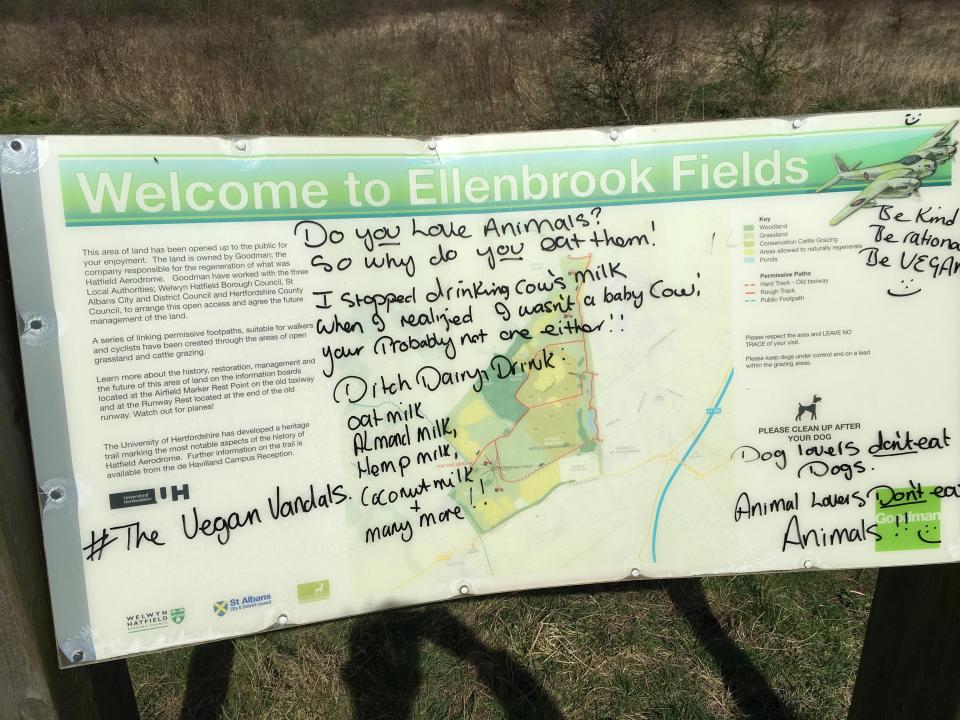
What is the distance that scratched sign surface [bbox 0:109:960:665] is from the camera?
1362 mm

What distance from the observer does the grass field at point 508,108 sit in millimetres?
2598

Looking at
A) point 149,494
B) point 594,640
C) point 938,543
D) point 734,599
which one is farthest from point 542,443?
point 734,599

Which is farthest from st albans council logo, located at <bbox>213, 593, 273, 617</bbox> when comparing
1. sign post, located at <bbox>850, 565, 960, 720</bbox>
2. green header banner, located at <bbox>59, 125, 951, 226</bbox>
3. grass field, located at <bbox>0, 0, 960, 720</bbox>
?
sign post, located at <bbox>850, 565, 960, 720</bbox>

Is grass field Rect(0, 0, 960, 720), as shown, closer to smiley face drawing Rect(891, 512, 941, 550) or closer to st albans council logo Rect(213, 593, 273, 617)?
smiley face drawing Rect(891, 512, 941, 550)

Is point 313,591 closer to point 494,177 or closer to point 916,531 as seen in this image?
point 494,177

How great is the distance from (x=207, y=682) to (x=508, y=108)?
5.51m

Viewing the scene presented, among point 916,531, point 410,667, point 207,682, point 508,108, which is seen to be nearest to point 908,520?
point 916,531

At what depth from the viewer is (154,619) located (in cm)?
141

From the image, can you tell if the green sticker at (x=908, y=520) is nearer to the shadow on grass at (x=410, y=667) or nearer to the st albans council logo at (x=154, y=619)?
the shadow on grass at (x=410, y=667)

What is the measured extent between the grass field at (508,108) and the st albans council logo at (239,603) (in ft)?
4.46

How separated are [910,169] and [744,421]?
680 mm

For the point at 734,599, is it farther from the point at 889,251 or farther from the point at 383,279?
the point at 383,279

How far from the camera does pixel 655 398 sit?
5.18 ft

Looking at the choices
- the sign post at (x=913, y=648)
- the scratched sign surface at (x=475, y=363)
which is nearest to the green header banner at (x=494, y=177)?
the scratched sign surface at (x=475, y=363)
